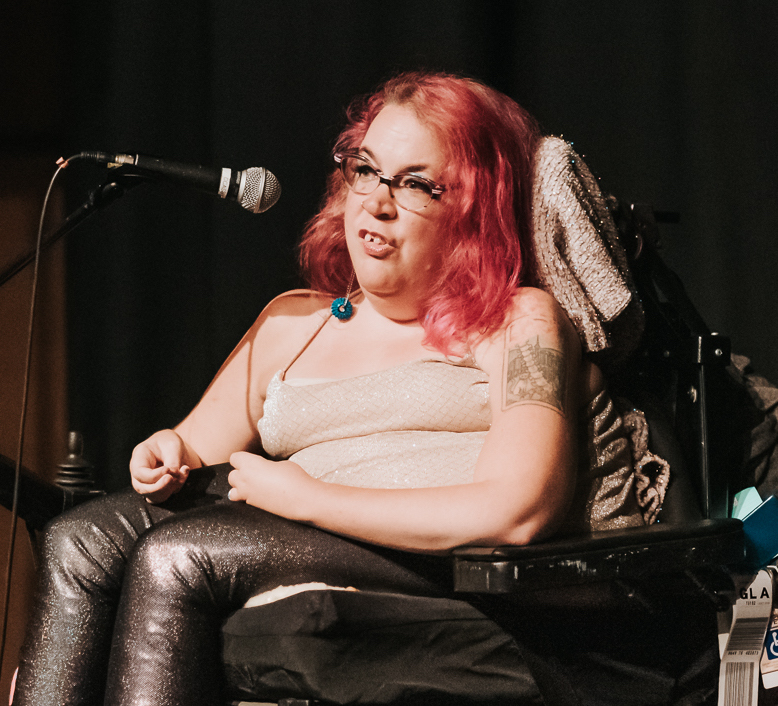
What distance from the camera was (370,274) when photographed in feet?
4.22

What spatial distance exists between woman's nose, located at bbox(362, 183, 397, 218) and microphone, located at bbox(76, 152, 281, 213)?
0.16m

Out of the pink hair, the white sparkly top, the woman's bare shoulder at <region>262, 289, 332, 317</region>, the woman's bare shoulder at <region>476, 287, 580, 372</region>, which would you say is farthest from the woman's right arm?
the woman's bare shoulder at <region>476, 287, 580, 372</region>

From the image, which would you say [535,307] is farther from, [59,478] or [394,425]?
[59,478]

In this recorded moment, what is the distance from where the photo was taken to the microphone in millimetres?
1139

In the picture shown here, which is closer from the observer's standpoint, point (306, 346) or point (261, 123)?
point (306, 346)

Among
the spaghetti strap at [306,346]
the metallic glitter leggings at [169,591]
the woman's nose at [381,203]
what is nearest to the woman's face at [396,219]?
the woman's nose at [381,203]

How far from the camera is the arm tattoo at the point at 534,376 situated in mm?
1076

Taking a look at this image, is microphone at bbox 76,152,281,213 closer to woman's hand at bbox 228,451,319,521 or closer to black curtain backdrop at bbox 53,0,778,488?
woman's hand at bbox 228,451,319,521

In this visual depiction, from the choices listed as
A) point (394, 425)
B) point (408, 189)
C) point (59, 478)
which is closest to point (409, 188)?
point (408, 189)

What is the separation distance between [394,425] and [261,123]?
1.10 m

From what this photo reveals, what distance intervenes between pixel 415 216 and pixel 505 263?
0.16 m

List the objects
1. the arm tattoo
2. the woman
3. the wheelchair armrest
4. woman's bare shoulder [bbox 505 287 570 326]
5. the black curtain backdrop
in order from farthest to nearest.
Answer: the black curtain backdrop, woman's bare shoulder [bbox 505 287 570 326], the arm tattoo, the woman, the wheelchair armrest

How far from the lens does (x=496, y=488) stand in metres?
0.98

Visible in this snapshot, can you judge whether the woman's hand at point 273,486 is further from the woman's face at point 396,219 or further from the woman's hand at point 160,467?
the woman's face at point 396,219
